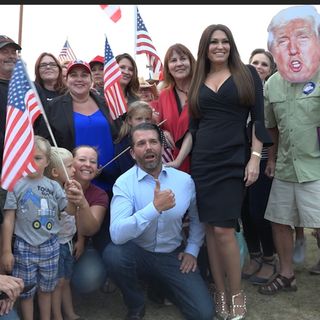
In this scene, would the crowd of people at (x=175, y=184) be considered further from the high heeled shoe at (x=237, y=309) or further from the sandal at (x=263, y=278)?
the sandal at (x=263, y=278)

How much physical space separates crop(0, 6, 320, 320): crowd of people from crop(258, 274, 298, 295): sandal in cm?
1

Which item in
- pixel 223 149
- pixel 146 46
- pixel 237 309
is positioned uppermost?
pixel 146 46

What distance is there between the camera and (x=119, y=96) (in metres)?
4.42

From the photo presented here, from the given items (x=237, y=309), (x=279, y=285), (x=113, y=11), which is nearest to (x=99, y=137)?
(x=237, y=309)

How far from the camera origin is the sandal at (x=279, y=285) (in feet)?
13.2

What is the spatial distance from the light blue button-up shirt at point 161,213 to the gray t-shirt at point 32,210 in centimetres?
48

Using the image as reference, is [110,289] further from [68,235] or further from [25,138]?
[25,138]

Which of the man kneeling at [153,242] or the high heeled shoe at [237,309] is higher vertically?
the man kneeling at [153,242]

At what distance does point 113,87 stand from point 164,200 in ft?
5.69

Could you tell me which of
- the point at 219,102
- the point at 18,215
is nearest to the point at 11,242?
the point at 18,215

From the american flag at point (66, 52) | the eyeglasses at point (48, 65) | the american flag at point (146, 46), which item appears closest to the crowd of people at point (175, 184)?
the eyeglasses at point (48, 65)

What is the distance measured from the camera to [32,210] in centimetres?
315

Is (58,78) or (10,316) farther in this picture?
(58,78)

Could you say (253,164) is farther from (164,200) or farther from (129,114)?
(129,114)
